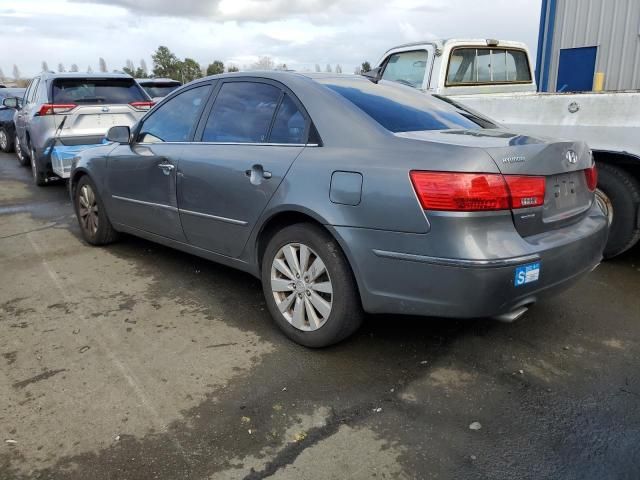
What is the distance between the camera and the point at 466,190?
256 cm

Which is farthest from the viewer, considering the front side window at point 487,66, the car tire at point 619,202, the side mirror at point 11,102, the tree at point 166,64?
the tree at point 166,64

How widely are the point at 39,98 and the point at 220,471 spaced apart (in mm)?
7443

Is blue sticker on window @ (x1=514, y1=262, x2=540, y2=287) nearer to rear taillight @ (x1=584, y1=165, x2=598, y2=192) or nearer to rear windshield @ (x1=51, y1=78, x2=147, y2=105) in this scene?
rear taillight @ (x1=584, y1=165, x2=598, y2=192)

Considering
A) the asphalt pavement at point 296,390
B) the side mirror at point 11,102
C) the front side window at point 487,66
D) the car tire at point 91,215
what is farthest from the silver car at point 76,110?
the front side window at point 487,66

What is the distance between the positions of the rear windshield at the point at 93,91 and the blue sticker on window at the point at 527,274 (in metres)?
6.93

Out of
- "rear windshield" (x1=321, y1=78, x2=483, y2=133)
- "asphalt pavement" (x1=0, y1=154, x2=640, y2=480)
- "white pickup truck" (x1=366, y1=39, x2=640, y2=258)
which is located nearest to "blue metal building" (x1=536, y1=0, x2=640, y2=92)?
"white pickup truck" (x1=366, y1=39, x2=640, y2=258)

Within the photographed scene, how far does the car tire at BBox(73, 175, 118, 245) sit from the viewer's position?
521 centimetres

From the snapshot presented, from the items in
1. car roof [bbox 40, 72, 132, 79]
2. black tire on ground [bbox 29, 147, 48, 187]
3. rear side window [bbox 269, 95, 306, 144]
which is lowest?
black tire on ground [bbox 29, 147, 48, 187]

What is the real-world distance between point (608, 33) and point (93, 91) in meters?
7.96

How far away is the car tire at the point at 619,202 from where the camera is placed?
447cm

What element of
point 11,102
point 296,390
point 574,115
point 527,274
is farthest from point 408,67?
point 11,102

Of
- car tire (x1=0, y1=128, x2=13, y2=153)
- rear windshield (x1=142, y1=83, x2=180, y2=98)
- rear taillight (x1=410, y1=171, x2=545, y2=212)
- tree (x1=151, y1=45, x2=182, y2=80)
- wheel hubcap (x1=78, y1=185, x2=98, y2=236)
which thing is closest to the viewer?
rear taillight (x1=410, y1=171, x2=545, y2=212)

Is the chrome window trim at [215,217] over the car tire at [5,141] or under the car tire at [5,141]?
over

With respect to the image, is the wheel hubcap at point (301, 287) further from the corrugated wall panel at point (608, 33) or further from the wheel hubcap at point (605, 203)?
the corrugated wall panel at point (608, 33)
